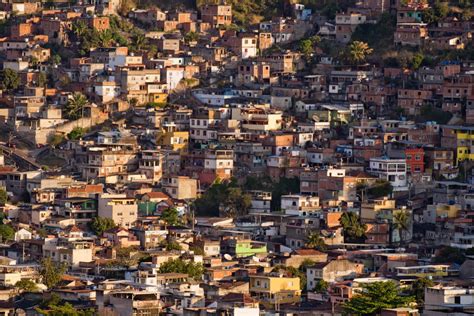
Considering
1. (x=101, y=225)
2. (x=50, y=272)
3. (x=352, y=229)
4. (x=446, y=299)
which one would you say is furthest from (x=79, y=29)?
(x=446, y=299)

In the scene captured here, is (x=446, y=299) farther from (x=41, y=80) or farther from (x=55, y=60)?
(x=55, y=60)

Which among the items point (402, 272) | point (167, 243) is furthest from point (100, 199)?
point (402, 272)

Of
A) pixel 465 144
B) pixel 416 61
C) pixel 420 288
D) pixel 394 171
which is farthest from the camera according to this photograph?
pixel 416 61

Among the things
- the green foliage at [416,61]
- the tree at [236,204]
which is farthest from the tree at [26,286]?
the green foliage at [416,61]

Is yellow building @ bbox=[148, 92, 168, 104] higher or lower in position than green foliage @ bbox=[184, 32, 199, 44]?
lower

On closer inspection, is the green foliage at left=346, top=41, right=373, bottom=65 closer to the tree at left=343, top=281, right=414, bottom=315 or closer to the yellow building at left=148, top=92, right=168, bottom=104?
the yellow building at left=148, top=92, right=168, bottom=104

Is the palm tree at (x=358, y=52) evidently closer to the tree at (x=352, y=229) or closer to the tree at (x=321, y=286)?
the tree at (x=352, y=229)

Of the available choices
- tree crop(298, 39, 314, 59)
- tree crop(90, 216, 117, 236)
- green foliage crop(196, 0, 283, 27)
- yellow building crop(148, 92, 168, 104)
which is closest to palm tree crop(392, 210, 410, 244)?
tree crop(90, 216, 117, 236)

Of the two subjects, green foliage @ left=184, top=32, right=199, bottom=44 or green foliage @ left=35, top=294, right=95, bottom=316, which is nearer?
green foliage @ left=35, top=294, right=95, bottom=316
